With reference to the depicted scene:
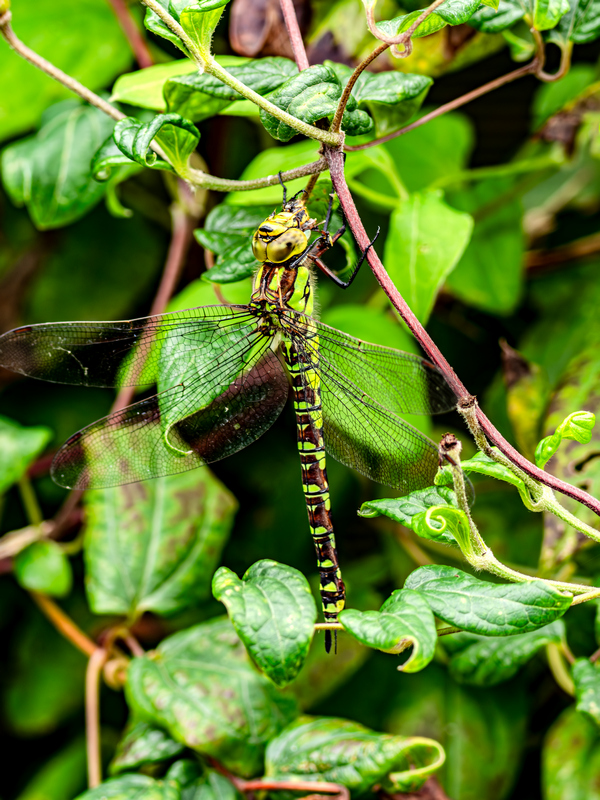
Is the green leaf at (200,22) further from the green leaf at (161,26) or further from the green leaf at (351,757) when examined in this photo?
the green leaf at (351,757)

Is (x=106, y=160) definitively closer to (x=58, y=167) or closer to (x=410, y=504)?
(x=58, y=167)

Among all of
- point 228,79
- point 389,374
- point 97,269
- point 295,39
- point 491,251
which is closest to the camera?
point 228,79

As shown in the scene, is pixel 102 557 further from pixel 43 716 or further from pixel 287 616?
pixel 287 616

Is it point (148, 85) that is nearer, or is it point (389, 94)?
point (389, 94)

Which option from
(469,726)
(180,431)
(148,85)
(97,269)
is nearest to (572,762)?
(469,726)

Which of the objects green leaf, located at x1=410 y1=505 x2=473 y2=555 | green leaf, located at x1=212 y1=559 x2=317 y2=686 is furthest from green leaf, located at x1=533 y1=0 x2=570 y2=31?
green leaf, located at x1=212 y1=559 x2=317 y2=686

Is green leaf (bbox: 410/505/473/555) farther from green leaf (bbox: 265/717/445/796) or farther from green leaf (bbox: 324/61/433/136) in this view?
green leaf (bbox: 324/61/433/136)

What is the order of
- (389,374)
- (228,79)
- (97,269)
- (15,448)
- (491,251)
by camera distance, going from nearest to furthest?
(228,79) < (389,374) < (15,448) < (491,251) < (97,269)
